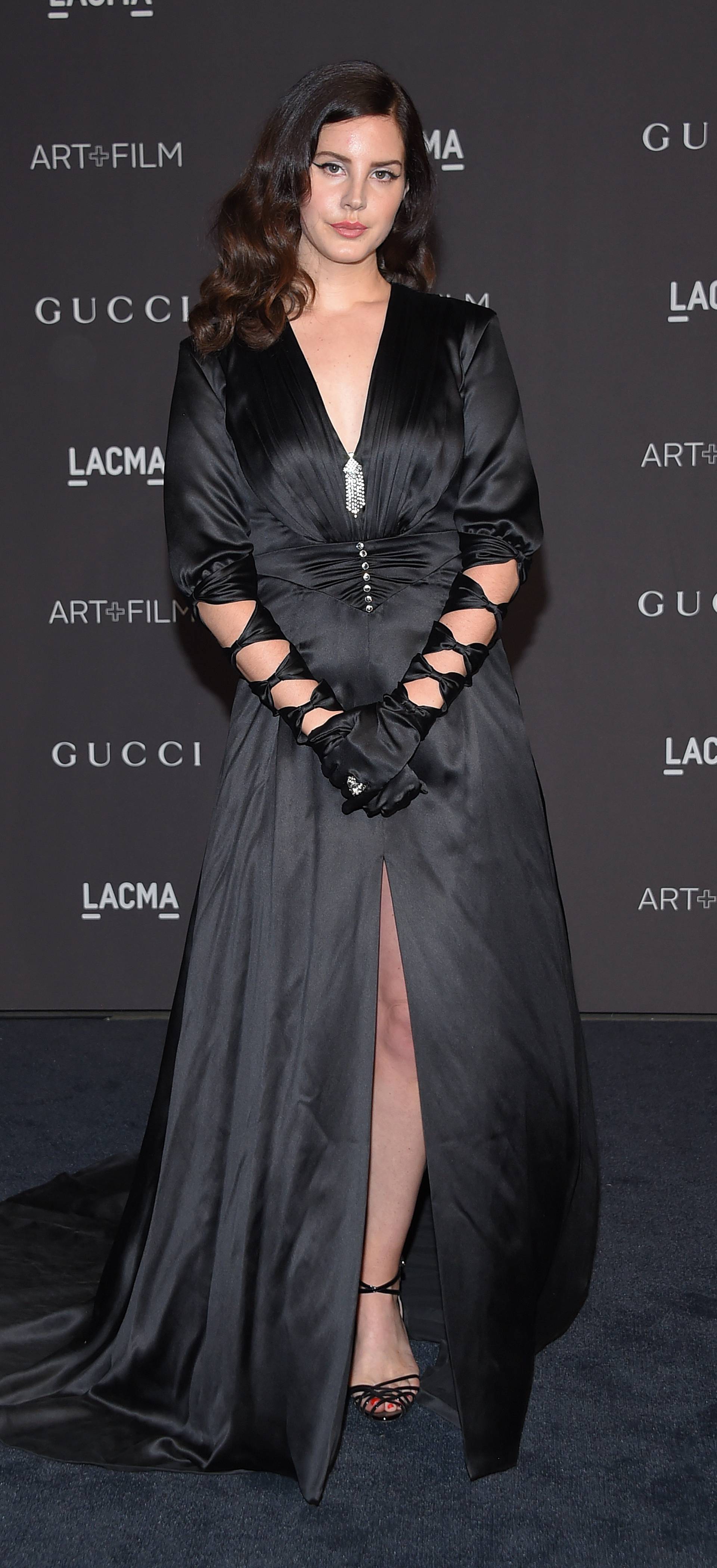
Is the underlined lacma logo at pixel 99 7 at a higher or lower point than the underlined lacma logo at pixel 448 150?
higher

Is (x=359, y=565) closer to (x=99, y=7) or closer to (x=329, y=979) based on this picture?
(x=329, y=979)

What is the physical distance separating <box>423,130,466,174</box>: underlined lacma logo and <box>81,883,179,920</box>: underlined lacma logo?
2164mm

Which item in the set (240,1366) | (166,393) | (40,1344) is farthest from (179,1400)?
(166,393)

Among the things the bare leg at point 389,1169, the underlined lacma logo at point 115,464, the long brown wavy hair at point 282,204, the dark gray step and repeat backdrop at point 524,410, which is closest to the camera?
the long brown wavy hair at point 282,204

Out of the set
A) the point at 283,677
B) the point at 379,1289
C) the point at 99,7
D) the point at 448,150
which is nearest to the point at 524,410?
the point at 448,150

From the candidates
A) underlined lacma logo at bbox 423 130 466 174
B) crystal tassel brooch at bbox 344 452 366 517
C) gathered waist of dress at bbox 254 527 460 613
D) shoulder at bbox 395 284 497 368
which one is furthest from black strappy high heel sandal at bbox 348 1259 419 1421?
underlined lacma logo at bbox 423 130 466 174

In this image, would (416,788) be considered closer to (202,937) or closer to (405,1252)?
(202,937)

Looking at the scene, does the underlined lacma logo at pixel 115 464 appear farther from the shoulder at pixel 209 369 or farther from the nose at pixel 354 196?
the nose at pixel 354 196

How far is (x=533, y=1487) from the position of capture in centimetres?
189

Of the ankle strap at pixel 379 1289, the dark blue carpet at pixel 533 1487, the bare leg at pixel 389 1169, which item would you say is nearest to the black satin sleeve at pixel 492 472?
the bare leg at pixel 389 1169

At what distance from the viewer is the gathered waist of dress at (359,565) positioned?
1.97 metres

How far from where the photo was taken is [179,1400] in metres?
2.00

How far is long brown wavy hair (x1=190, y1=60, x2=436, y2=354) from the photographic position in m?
1.89

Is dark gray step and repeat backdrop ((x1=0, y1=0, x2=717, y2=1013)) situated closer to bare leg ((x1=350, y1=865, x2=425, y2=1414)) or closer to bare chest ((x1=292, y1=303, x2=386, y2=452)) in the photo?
bare chest ((x1=292, y1=303, x2=386, y2=452))
